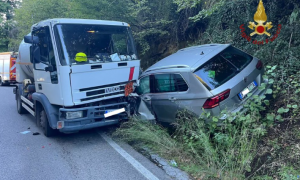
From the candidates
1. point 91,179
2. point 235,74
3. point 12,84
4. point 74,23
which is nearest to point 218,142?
point 235,74

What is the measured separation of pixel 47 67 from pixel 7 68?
17.5 meters

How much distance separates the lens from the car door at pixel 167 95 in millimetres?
5559

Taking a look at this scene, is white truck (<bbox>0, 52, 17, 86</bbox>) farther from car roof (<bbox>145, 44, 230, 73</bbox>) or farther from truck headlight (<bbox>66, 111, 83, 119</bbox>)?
car roof (<bbox>145, 44, 230, 73</bbox>)

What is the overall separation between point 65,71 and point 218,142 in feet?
10.9

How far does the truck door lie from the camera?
5992 mm

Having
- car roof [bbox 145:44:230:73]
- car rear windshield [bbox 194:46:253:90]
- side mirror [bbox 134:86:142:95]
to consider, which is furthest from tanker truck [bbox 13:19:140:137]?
car rear windshield [bbox 194:46:253:90]

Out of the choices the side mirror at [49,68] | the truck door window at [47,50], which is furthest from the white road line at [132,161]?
the side mirror at [49,68]

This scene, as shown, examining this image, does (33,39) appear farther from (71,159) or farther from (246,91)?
(246,91)

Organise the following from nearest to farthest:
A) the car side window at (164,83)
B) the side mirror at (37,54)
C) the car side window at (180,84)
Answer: the car side window at (180,84) < the car side window at (164,83) < the side mirror at (37,54)

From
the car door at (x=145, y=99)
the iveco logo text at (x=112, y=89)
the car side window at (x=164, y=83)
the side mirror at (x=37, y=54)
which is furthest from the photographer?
the side mirror at (x=37, y=54)

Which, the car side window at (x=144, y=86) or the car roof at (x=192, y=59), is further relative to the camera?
the car side window at (x=144, y=86)

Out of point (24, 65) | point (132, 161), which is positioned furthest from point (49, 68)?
point (24, 65)

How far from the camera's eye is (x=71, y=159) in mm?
5449

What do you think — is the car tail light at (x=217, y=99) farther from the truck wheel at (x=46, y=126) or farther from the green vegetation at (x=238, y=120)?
the truck wheel at (x=46, y=126)
